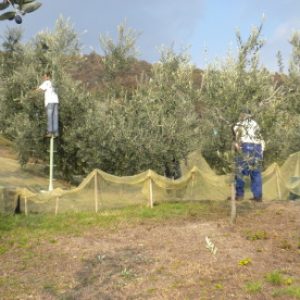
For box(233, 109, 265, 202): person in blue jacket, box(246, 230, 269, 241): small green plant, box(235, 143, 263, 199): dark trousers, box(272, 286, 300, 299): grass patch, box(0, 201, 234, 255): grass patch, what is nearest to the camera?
box(272, 286, 300, 299): grass patch

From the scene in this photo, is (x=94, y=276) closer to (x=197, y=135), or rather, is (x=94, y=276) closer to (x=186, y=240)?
(x=186, y=240)

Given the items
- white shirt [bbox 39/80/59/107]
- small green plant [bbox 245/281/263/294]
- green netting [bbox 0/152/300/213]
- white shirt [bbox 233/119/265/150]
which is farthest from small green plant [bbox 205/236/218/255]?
white shirt [bbox 39/80/59/107]

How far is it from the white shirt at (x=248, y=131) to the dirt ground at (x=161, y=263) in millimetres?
1843

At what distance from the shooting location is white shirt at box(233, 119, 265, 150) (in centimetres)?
1104

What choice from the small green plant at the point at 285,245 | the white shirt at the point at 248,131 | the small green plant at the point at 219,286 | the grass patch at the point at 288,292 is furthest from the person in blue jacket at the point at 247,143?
the grass patch at the point at 288,292

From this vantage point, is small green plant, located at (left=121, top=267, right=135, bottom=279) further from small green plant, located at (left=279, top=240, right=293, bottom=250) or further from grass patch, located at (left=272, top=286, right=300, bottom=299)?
small green plant, located at (left=279, top=240, right=293, bottom=250)

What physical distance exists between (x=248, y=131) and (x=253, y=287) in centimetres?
489

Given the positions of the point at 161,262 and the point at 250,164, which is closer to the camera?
the point at 161,262

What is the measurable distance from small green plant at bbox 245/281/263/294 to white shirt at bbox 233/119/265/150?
171 inches

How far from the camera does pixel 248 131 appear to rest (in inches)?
449

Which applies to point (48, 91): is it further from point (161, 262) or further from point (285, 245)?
point (285, 245)

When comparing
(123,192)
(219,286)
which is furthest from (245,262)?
(123,192)

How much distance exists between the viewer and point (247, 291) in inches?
280

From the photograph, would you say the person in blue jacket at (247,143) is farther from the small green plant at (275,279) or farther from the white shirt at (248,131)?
the small green plant at (275,279)
